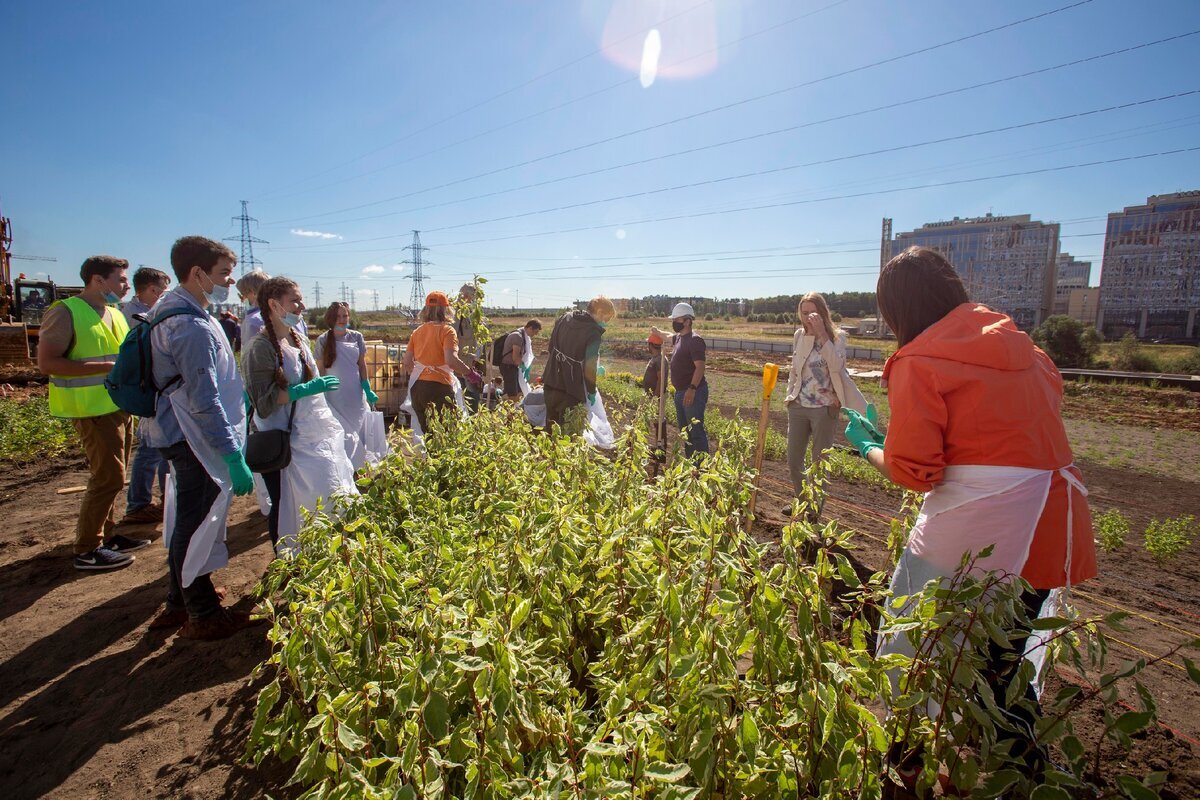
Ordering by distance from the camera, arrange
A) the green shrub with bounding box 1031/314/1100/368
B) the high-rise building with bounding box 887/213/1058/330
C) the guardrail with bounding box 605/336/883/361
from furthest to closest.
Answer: the high-rise building with bounding box 887/213/1058/330 → the guardrail with bounding box 605/336/883/361 → the green shrub with bounding box 1031/314/1100/368

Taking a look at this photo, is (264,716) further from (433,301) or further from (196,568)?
(433,301)

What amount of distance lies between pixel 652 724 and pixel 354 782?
54cm

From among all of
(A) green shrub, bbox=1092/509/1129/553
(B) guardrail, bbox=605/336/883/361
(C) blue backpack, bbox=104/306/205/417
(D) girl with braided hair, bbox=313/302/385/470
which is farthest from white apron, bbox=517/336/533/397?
(B) guardrail, bbox=605/336/883/361

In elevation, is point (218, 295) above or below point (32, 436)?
above

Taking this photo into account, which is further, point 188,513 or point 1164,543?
point 1164,543

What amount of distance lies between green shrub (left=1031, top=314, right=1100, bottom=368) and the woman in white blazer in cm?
3216

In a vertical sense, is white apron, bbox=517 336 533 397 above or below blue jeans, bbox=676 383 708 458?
above

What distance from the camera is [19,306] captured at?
50.7 ft

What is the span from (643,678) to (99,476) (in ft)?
14.1

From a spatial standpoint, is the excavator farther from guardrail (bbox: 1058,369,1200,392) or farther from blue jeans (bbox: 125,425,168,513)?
guardrail (bbox: 1058,369,1200,392)

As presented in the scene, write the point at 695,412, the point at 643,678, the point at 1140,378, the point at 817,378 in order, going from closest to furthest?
1. the point at 643,678
2. the point at 817,378
3. the point at 695,412
4. the point at 1140,378

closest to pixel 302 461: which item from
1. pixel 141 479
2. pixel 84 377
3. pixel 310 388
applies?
pixel 310 388

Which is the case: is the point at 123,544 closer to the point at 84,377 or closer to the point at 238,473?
the point at 84,377

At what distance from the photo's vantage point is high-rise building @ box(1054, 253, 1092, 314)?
62.3 m
